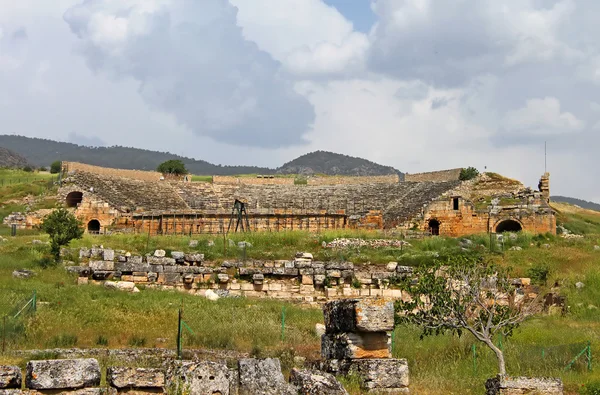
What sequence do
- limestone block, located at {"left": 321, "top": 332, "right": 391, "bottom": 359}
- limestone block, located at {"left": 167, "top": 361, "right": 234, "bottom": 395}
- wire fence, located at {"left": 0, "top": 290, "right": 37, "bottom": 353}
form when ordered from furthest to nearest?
wire fence, located at {"left": 0, "top": 290, "right": 37, "bottom": 353}
limestone block, located at {"left": 321, "top": 332, "right": 391, "bottom": 359}
limestone block, located at {"left": 167, "top": 361, "right": 234, "bottom": 395}

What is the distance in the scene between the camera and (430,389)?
10500 millimetres

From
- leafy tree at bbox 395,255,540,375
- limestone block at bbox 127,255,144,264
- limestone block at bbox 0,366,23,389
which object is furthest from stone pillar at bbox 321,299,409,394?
limestone block at bbox 127,255,144,264

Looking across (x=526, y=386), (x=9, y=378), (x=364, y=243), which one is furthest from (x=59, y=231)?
(x=526, y=386)

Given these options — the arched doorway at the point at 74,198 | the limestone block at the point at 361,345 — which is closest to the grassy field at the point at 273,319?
the limestone block at the point at 361,345

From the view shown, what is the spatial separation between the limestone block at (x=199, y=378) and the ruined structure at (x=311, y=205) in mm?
25597

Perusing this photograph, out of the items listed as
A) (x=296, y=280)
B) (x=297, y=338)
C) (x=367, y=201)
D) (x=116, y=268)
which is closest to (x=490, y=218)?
(x=367, y=201)

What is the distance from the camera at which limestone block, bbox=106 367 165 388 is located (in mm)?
8125

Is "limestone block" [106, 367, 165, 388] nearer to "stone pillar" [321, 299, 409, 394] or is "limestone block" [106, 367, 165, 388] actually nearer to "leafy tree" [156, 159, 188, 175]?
"stone pillar" [321, 299, 409, 394]

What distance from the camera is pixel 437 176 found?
50.0 metres

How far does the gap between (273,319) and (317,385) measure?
1009cm

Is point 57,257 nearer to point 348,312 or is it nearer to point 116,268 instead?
point 116,268

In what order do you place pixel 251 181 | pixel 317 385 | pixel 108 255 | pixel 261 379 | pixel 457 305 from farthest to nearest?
pixel 251 181 < pixel 108 255 < pixel 457 305 < pixel 261 379 < pixel 317 385

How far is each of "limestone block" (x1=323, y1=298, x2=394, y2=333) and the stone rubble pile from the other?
1775cm

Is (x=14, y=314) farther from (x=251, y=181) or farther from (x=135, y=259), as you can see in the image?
(x=251, y=181)
